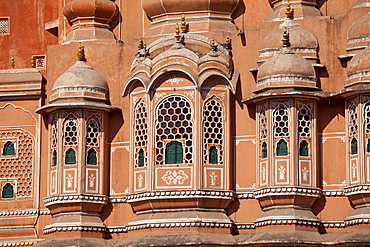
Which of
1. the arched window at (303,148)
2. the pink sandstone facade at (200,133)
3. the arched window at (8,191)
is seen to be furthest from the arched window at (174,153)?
the arched window at (8,191)

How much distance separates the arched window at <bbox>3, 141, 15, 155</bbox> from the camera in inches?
1250

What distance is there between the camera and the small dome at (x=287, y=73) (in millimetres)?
28828

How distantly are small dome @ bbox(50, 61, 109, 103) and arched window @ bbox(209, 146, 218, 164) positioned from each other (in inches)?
117

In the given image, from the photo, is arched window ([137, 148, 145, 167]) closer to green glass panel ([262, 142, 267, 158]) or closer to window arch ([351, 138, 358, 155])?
green glass panel ([262, 142, 267, 158])

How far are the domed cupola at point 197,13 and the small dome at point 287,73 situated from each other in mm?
2252

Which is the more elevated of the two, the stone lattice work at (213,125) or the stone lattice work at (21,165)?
the stone lattice work at (213,125)

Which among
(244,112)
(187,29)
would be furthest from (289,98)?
(187,29)

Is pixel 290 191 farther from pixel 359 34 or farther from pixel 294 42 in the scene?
pixel 359 34

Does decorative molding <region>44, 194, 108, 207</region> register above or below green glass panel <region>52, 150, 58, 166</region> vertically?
below

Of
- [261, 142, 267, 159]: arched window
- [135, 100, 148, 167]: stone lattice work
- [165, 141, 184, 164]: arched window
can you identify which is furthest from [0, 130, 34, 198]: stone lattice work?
[261, 142, 267, 159]: arched window

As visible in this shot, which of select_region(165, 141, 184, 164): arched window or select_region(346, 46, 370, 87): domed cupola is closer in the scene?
select_region(346, 46, 370, 87): domed cupola

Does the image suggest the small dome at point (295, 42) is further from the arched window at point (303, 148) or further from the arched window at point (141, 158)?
the arched window at point (141, 158)

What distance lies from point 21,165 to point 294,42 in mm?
7490

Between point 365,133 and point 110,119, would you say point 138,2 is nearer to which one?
point 110,119
